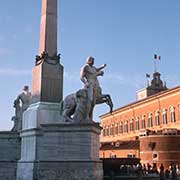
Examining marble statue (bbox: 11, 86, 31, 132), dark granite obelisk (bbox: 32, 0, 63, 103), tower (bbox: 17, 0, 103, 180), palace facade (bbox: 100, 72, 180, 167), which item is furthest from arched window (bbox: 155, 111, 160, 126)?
tower (bbox: 17, 0, 103, 180)

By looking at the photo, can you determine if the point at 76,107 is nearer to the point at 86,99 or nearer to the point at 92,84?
the point at 86,99

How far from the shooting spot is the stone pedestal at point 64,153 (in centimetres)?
1318

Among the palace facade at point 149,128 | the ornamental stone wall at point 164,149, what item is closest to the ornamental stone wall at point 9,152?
the palace facade at point 149,128

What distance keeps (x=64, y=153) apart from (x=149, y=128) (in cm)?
5212

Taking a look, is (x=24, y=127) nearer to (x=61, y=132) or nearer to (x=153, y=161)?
(x=61, y=132)

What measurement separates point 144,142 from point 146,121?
47.7ft

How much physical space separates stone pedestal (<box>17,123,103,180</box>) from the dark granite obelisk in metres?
1.94

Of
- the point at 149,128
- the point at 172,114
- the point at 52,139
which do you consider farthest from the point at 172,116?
the point at 52,139

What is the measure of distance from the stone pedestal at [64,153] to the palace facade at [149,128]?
1471 inches

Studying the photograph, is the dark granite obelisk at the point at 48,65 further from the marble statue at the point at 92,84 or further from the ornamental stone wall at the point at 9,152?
the ornamental stone wall at the point at 9,152

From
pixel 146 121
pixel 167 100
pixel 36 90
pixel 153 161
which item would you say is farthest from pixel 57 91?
pixel 146 121

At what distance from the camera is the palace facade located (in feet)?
163

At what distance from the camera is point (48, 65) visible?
1548 cm

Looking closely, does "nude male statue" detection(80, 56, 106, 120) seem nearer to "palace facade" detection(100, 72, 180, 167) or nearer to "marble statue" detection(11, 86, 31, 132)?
"marble statue" detection(11, 86, 31, 132)
